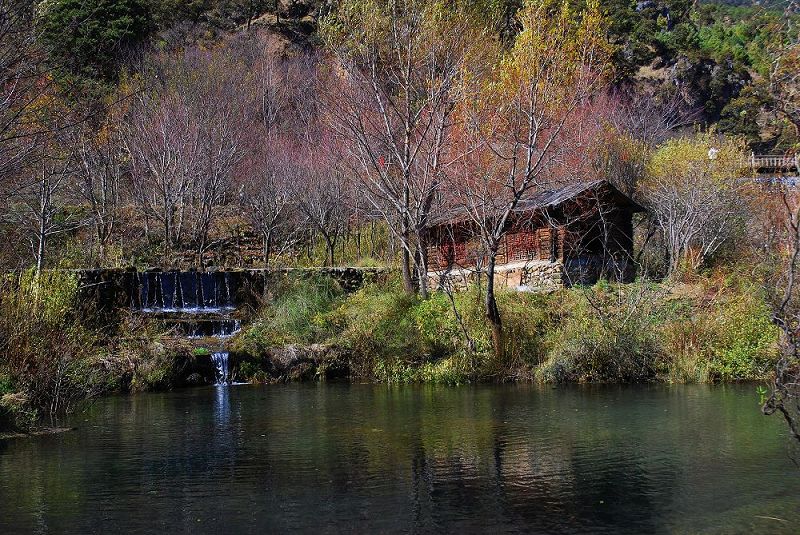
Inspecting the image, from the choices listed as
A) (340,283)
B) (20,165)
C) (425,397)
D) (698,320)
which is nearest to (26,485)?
(20,165)

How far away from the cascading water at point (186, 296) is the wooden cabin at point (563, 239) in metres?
7.60

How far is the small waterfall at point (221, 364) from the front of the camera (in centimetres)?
2078

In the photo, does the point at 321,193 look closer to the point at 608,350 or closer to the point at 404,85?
the point at 404,85

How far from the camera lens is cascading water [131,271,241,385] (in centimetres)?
2586

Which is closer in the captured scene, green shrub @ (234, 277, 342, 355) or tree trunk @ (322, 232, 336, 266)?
green shrub @ (234, 277, 342, 355)

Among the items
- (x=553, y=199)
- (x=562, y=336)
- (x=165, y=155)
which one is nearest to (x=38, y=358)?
(x=562, y=336)

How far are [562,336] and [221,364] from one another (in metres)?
9.11

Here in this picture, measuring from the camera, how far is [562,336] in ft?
62.8

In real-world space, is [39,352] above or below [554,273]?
below

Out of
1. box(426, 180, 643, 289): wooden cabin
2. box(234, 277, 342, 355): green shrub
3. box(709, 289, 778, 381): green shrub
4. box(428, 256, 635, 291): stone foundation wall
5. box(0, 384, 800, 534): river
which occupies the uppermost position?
box(426, 180, 643, 289): wooden cabin

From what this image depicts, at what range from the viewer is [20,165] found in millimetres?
9523

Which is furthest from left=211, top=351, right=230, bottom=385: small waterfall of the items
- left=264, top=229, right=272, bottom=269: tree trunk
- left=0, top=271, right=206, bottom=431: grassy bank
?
left=264, top=229, right=272, bottom=269: tree trunk

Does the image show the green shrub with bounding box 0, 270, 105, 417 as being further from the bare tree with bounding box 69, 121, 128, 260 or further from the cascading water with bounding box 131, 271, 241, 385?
the bare tree with bounding box 69, 121, 128, 260

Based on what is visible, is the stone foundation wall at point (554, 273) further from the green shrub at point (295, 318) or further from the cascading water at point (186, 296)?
the cascading water at point (186, 296)
